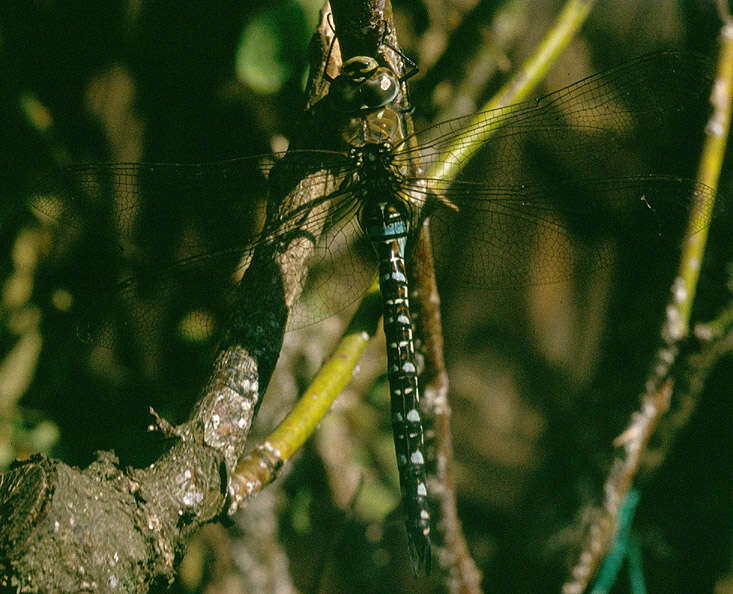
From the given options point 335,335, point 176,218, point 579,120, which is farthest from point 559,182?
point 335,335

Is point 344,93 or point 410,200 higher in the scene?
point 344,93

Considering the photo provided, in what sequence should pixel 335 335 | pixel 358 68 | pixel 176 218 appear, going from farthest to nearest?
pixel 335 335 < pixel 176 218 < pixel 358 68

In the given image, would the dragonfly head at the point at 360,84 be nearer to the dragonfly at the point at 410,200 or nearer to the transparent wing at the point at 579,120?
the dragonfly at the point at 410,200

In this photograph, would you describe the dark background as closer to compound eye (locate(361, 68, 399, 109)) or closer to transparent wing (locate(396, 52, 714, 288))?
compound eye (locate(361, 68, 399, 109))

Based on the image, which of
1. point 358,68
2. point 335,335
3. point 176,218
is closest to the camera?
point 358,68

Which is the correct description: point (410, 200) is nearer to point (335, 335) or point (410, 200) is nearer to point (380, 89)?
point (380, 89)

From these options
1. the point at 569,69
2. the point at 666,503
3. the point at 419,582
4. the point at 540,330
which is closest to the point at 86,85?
the point at 569,69
